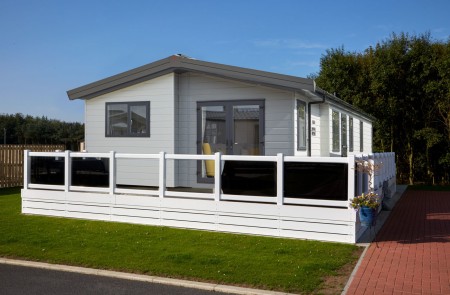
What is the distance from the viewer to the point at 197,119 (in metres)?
11.7

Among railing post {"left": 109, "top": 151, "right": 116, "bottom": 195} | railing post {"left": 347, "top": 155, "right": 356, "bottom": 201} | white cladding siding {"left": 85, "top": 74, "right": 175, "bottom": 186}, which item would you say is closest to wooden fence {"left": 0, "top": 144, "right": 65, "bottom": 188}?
white cladding siding {"left": 85, "top": 74, "right": 175, "bottom": 186}

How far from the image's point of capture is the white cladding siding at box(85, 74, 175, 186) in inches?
460

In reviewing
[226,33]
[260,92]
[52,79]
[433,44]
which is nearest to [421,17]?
[433,44]

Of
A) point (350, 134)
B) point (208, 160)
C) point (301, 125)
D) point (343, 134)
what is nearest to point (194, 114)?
point (208, 160)

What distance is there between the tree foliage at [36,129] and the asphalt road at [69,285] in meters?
45.1

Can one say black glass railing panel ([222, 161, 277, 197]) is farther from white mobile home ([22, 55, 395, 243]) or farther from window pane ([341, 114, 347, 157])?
window pane ([341, 114, 347, 157])

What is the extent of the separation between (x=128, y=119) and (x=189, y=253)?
6.23 meters

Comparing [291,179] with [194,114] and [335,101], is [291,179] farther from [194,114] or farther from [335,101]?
[335,101]

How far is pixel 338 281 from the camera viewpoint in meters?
5.53

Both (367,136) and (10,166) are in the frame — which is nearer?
(10,166)

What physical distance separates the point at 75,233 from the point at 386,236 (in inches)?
206

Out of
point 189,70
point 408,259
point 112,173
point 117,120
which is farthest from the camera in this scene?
point 117,120

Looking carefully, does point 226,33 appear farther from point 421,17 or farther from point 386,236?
point 421,17

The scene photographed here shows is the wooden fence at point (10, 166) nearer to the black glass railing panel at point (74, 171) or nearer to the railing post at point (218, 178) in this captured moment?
the black glass railing panel at point (74, 171)
